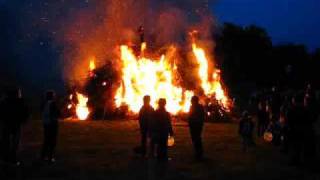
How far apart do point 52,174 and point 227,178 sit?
12.7ft

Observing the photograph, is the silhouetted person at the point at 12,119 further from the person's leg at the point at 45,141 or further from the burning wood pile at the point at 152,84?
the burning wood pile at the point at 152,84

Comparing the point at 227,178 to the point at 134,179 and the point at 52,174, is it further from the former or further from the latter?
the point at 52,174

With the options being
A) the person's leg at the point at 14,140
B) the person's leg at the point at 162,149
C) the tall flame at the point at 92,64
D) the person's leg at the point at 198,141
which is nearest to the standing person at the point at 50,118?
the person's leg at the point at 14,140

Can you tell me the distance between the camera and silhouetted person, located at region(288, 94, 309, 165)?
1437 cm

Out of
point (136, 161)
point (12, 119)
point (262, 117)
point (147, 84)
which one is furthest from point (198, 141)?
point (147, 84)

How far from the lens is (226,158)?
1589cm

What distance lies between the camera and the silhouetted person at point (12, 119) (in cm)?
1390

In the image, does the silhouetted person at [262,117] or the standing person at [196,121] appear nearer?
the standing person at [196,121]

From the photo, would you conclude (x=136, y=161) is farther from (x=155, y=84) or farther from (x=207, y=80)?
(x=207, y=80)

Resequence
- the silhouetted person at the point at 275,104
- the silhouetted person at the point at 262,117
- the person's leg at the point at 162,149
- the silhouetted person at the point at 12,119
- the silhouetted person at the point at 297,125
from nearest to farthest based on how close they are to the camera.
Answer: the person's leg at the point at 162,149 → the silhouetted person at the point at 12,119 → the silhouetted person at the point at 297,125 → the silhouetted person at the point at 275,104 → the silhouetted person at the point at 262,117

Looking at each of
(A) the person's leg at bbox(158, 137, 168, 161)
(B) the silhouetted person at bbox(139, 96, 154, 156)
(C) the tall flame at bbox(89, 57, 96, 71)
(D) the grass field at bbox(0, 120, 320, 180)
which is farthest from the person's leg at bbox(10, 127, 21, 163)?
(C) the tall flame at bbox(89, 57, 96, 71)

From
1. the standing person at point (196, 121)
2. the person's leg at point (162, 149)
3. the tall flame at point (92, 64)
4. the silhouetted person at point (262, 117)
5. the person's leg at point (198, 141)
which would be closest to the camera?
the person's leg at point (162, 149)

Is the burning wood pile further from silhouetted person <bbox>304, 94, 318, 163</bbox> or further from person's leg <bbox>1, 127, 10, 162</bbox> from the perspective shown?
person's leg <bbox>1, 127, 10, 162</bbox>

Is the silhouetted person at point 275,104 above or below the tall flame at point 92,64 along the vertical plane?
below
